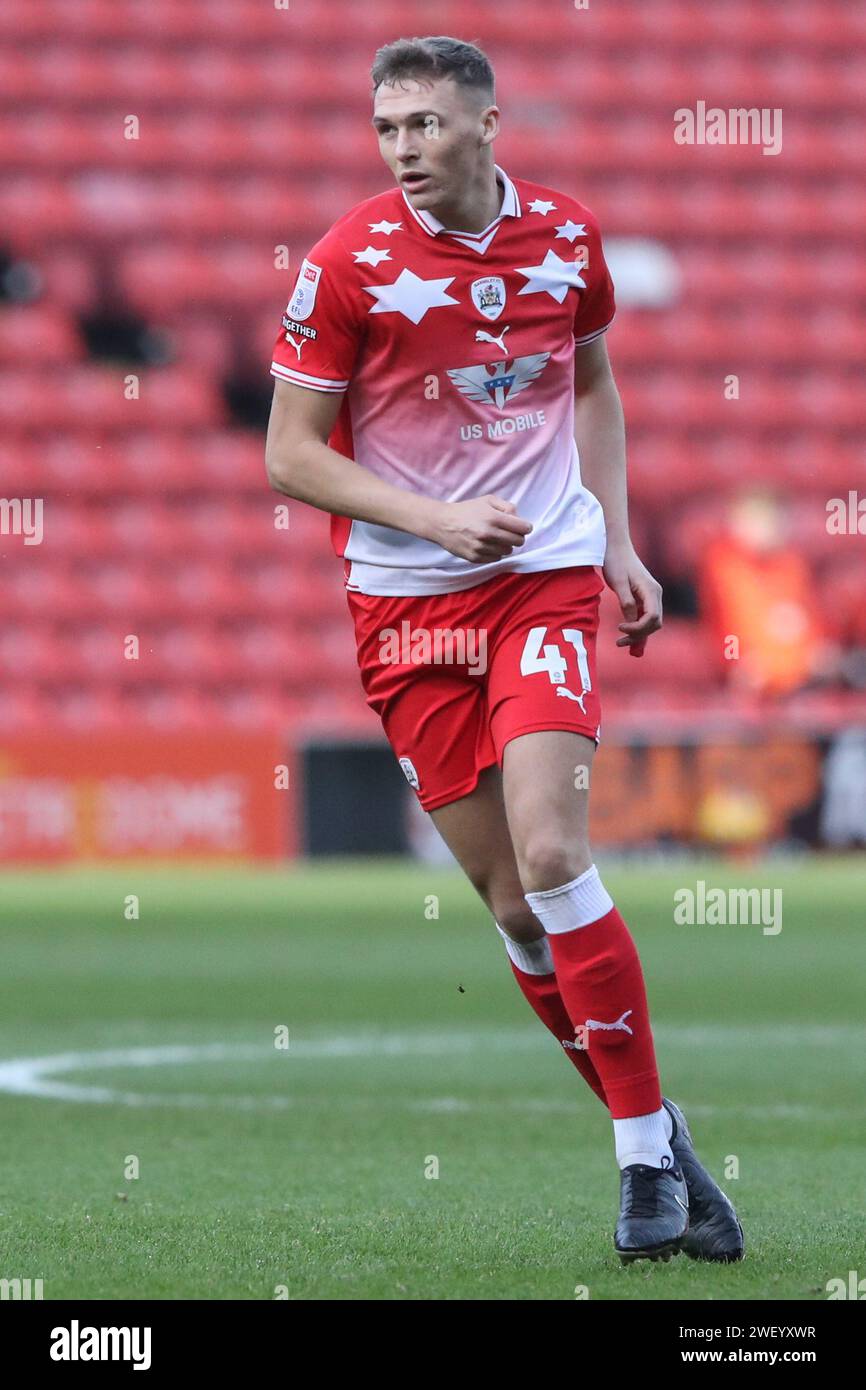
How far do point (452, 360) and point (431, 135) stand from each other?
1.26 feet

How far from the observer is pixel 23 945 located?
33.7ft

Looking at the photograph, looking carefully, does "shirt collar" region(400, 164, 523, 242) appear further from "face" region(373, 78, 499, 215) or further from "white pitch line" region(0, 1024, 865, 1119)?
"white pitch line" region(0, 1024, 865, 1119)

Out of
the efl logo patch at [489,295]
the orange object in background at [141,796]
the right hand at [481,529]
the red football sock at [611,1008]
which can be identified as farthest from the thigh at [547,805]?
the orange object in background at [141,796]

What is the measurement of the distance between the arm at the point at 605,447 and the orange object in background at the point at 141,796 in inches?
419

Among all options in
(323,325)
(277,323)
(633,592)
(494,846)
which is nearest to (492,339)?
(323,325)

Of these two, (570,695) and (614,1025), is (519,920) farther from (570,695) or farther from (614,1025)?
(570,695)

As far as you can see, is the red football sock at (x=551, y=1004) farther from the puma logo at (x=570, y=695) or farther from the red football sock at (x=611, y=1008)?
the puma logo at (x=570, y=695)

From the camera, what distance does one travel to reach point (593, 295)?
13.5 ft

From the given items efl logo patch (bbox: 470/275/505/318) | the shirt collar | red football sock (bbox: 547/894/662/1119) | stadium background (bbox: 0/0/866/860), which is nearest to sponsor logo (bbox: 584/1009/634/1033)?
red football sock (bbox: 547/894/662/1119)

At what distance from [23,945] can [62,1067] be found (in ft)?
12.7

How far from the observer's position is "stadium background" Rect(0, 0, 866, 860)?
17.2 m

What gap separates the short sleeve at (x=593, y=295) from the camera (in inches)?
160
